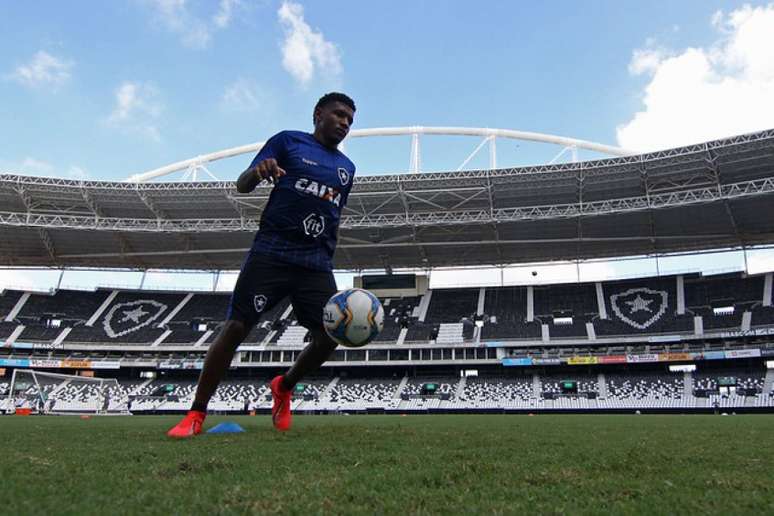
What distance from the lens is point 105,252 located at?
36156mm

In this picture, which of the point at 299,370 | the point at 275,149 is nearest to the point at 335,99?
the point at 275,149

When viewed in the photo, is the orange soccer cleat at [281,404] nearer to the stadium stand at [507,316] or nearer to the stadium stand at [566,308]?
the stadium stand at [507,316]

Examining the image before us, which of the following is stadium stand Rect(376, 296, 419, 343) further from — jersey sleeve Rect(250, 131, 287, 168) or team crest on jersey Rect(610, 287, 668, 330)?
jersey sleeve Rect(250, 131, 287, 168)

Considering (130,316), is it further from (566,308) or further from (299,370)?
(299,370)

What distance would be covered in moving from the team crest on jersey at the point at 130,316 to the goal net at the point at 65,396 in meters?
4.69

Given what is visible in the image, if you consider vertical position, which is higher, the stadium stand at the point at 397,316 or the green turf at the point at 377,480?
the stadium stand at the point at 397,316

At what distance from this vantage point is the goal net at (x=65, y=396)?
30547 mm

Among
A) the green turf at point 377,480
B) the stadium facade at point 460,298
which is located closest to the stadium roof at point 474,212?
the stadium facade at point 460,298

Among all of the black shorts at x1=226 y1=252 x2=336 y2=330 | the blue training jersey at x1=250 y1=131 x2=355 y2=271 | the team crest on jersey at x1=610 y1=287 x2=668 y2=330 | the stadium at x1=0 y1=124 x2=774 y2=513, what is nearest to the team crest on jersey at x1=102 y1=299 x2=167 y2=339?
the stadium at x1=0 y1=124 x2=774 y2=513

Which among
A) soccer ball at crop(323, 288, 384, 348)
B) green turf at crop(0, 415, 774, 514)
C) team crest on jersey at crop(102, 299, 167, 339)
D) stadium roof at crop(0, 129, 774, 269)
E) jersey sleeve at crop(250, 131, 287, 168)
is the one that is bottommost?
green turf at crop(0, 415, 774, 514)

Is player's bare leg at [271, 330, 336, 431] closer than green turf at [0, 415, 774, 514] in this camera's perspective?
No

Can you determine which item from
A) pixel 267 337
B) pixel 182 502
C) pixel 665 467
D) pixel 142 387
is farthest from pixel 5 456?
pixel 142 387

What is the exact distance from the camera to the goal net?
30547 millimetres

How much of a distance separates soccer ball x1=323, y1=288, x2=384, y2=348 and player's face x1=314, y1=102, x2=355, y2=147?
1645 millimetres
